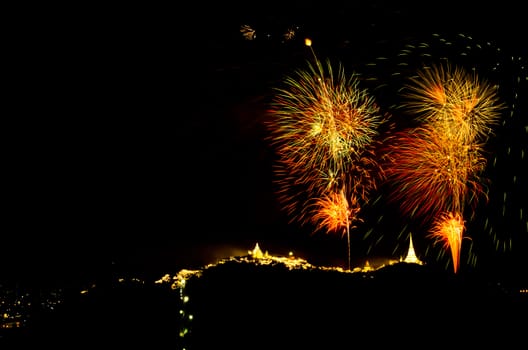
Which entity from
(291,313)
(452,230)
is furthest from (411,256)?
(291,313)

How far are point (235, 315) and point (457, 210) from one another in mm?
10181

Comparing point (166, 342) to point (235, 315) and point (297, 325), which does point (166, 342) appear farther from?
point (297, 325)

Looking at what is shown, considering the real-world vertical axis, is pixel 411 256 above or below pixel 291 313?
above

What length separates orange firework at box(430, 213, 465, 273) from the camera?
21.5 metres

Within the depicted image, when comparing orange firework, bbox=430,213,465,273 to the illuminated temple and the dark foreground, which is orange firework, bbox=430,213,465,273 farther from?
the dark foreground

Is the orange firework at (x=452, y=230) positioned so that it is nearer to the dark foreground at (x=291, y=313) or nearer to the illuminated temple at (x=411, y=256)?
the illuminated temple at (x=411, y=256)

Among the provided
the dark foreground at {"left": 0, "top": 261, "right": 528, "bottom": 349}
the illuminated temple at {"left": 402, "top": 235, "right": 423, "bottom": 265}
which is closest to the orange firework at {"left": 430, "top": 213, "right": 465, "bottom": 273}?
Result: the illuminated temple at {"left": 402, "top": 235, "right": 423, "bottom": 265}

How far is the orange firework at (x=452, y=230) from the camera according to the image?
2155cm

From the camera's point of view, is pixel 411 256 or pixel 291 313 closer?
pixel 291 313

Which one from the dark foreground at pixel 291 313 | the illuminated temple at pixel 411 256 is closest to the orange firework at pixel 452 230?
the illuminated temple at pixel 411 256

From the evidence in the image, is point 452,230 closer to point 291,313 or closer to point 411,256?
point 411,256

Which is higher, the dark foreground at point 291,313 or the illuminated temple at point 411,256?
the illuminated temple at point 411,256

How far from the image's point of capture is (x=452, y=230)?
21609mm

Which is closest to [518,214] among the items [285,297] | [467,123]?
[467,123]
